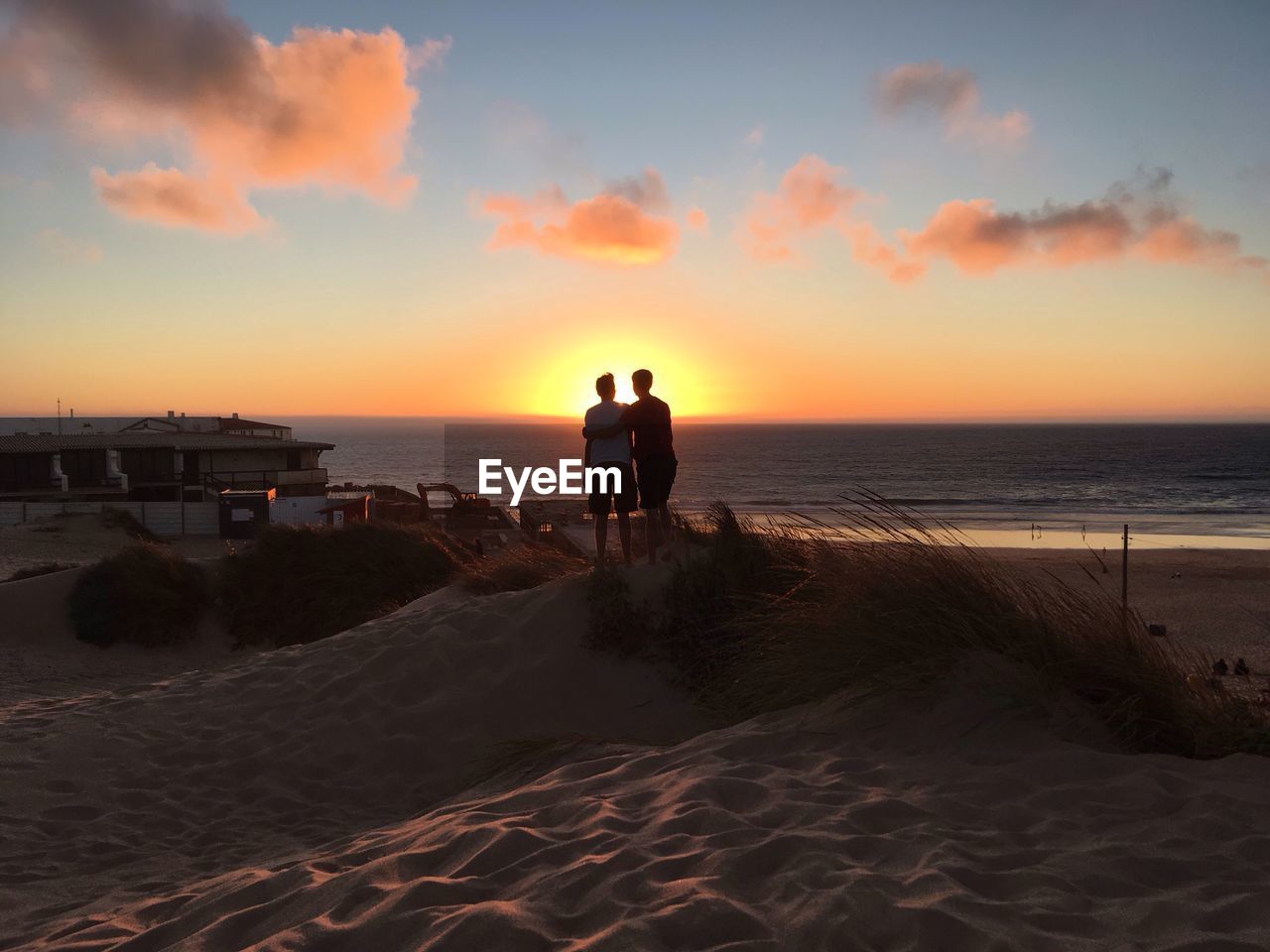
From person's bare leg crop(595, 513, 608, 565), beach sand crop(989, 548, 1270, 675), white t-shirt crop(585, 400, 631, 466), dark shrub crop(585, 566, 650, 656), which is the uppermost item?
white t-shirt crop(585, 400, 631, 466)

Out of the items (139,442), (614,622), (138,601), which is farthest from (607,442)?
(139,442)

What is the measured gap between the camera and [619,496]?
8.18 meters

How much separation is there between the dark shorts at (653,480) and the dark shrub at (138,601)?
757 centimetres

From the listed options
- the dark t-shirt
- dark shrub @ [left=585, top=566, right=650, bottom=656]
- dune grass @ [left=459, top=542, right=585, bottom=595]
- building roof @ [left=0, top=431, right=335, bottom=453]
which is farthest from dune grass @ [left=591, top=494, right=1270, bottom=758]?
building roof @ [left=0, top=431, right=335, bottom=453]

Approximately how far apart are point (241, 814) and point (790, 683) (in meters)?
3.50

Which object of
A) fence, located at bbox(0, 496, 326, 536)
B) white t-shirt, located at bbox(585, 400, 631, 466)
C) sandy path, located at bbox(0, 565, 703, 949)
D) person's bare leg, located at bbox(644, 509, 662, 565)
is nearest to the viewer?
sandy path, located at bbox(0, 565, 703, 949)

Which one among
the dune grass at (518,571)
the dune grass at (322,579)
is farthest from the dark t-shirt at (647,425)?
A: the dune grass at (322,579)

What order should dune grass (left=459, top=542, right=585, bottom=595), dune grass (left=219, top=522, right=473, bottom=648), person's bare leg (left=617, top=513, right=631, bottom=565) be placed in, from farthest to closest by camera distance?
1. dune grass (left=219, top=522, right=473, bottom=648)
2. dune grass (left=459, top=542, right=585, bottom=595)
3. person's bare leg (left=617, top=513, right=631, bottom=565)

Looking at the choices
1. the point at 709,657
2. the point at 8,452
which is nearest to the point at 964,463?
the point at 8,452

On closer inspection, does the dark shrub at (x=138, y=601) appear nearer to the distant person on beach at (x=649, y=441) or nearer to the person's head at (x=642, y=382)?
the distant person on beach at (x=649, y=441)

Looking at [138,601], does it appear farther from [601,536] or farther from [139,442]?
[139,442]

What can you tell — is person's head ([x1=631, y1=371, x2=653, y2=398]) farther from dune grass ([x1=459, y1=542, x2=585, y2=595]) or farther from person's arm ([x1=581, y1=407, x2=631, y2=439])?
dune grass ([x1=459, y1=542, x2=585, y2=595])

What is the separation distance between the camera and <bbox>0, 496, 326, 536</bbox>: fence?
26.0 m

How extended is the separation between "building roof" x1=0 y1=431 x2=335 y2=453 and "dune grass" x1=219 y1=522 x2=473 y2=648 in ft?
88.5
